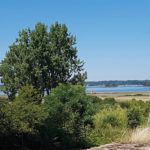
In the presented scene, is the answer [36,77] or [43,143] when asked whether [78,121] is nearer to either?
[43,143]

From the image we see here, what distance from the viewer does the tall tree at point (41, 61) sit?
4341 cm

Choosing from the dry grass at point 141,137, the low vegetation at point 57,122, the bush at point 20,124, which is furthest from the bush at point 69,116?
the dry grass at point 141,137

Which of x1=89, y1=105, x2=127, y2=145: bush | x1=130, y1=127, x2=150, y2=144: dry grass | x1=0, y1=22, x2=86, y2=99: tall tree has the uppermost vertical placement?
x1=0, y1=22, x2=86, y2=99: tall tree

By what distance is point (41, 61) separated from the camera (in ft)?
144

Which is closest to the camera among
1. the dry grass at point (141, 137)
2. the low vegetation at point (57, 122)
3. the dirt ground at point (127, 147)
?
the dirt ground at point (127, 147)

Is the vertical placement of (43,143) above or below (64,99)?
below

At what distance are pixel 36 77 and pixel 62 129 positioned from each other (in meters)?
19.7

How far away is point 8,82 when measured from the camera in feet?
148

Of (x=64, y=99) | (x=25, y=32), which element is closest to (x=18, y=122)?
(x=64, y=99)

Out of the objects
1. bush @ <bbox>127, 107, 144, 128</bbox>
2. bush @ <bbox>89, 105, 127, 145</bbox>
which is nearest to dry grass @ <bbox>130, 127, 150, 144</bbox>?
bush @ <bbox>89, 105, 127, 145</bbox>

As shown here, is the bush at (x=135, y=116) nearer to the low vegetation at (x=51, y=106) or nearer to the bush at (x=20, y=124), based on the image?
the low vegetation at (x=51, y=106)

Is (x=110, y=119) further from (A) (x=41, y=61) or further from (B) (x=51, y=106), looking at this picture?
(A) (x=41, y=61)

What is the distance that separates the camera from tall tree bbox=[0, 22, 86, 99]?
43.4 m

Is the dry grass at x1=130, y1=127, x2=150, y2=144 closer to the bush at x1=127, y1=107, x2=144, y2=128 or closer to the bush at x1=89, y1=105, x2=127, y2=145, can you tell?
the bush at x1=89, y1=105, x2=127, y2=145
